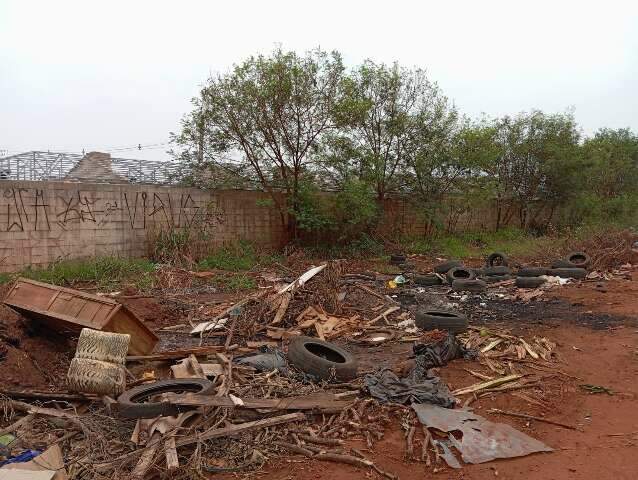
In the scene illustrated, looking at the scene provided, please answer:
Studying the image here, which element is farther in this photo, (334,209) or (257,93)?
(334,209)

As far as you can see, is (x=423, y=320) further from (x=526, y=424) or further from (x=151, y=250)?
(x=151, y=250)

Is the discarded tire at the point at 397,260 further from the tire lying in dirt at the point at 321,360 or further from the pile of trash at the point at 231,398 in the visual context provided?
the tire lying in dirt at the point at 321,360

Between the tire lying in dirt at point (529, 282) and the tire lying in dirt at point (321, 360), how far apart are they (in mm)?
7360

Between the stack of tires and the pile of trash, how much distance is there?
15.9ft

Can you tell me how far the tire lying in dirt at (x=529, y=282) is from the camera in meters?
12.1

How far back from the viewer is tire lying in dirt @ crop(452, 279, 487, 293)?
38.3 ft

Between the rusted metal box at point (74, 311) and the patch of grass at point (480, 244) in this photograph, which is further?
the patch of grass at point (480, 244)

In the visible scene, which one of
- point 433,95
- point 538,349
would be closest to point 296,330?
point 538,349

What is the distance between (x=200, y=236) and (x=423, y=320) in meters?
9.16

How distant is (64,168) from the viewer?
12914mm

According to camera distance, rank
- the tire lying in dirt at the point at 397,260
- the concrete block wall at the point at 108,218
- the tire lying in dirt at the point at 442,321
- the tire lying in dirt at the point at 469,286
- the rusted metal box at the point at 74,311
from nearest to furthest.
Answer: the rusted metal box at the point at 74,311 → the tire lying in dirt at the point at 442,321 → the tire lying in dirt at the point at 469,286 → the concrete block wall at the point at 108,218 → the tire lying in dirt at the point at 397,260

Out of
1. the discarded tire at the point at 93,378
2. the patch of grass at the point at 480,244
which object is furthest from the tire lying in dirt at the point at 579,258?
the discarded tire at the point at 93,378

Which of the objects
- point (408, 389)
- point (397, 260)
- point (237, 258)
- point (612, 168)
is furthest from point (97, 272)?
point (612, 168)

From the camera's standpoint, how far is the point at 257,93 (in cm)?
1518
